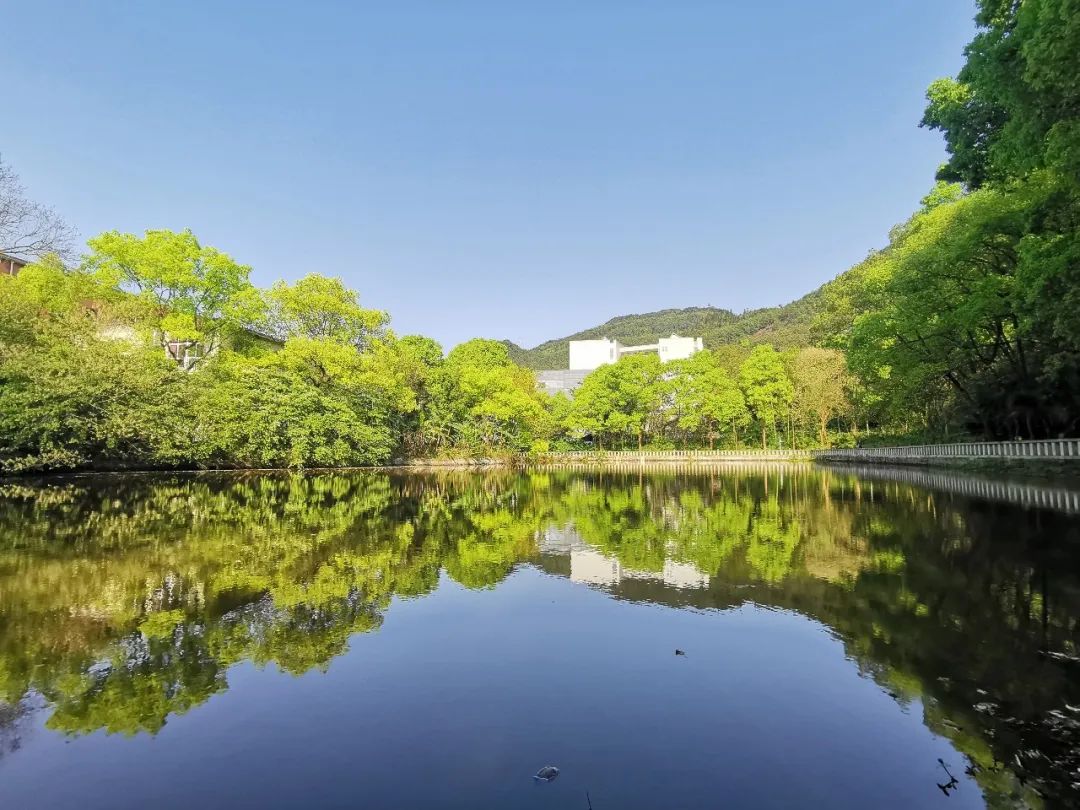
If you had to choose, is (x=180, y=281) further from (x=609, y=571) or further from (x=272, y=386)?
(x=609, y=571)

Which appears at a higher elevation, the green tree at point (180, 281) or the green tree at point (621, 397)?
the green tree at point (180, 281)

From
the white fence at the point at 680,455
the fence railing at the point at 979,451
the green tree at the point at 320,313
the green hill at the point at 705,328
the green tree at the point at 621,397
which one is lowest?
the white fence at the point at 680,455

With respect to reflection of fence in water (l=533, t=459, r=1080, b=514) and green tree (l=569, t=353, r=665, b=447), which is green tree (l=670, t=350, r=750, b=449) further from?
reflection of fence in water (l=533, t=459, r=1080, b=514)

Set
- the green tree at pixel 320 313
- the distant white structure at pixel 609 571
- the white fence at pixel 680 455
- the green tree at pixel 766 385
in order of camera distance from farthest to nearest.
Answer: the green tree at pixel 766 385, the white fence at pixel 680 455, the green tree at pixel 320 313, the distant white structure at pixel 609 571

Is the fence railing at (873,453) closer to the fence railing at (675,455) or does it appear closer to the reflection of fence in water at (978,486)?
the fence railing at (675,455)

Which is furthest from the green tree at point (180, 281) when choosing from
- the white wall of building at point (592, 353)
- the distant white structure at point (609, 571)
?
the white wall of building at point (592, 353)

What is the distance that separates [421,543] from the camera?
12.9 m

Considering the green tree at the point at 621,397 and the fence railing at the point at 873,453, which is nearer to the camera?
the fence railing at the point at 873,453

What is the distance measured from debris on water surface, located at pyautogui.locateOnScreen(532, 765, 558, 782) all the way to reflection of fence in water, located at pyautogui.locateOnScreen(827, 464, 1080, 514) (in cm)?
1608

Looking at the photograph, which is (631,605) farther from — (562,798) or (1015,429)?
(1015,429)

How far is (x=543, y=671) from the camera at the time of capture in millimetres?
6027

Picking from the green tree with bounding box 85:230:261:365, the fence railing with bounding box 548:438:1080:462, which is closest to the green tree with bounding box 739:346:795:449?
the fence railing with bounding box 548:438:1080:462

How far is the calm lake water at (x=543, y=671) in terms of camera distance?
404cm

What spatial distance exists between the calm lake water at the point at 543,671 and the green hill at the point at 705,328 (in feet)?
256
